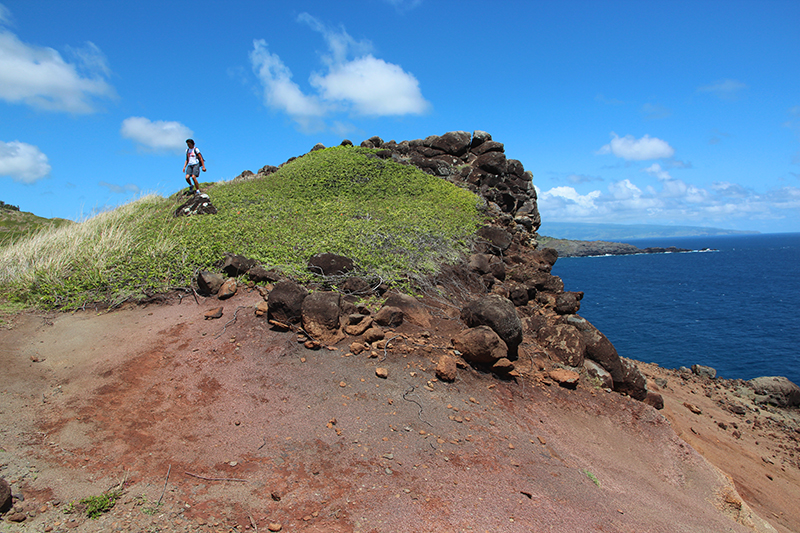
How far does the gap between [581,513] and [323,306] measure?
4.38 meters

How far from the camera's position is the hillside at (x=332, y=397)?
3.81 m

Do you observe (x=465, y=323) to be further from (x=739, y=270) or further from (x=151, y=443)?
(x=739, y=270)

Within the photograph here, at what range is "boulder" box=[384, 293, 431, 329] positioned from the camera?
23.9 ft

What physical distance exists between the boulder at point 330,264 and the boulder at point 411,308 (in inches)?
52.7

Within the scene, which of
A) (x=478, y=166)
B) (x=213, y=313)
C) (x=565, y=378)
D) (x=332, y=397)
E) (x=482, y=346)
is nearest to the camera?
(x=332, y=397)

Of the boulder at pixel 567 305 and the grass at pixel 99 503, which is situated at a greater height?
the boulder at pixel 567 305

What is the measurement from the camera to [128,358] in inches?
241

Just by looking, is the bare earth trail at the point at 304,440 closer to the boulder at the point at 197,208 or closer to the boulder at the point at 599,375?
the boulder at the point at 599,375

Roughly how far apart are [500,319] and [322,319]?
2.95 m

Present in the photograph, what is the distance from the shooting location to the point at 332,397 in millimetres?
5371

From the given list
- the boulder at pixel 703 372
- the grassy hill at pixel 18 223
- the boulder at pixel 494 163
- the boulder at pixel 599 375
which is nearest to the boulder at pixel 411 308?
the boulder at pixel 599 375

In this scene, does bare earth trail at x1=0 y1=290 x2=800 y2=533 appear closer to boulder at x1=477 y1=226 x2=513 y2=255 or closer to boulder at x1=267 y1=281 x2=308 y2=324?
boulder at x1=267 y1=281 x2=308 y2=324

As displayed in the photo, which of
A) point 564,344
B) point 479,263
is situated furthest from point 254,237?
point 564,344

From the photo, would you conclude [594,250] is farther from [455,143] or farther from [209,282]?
[209,282]
